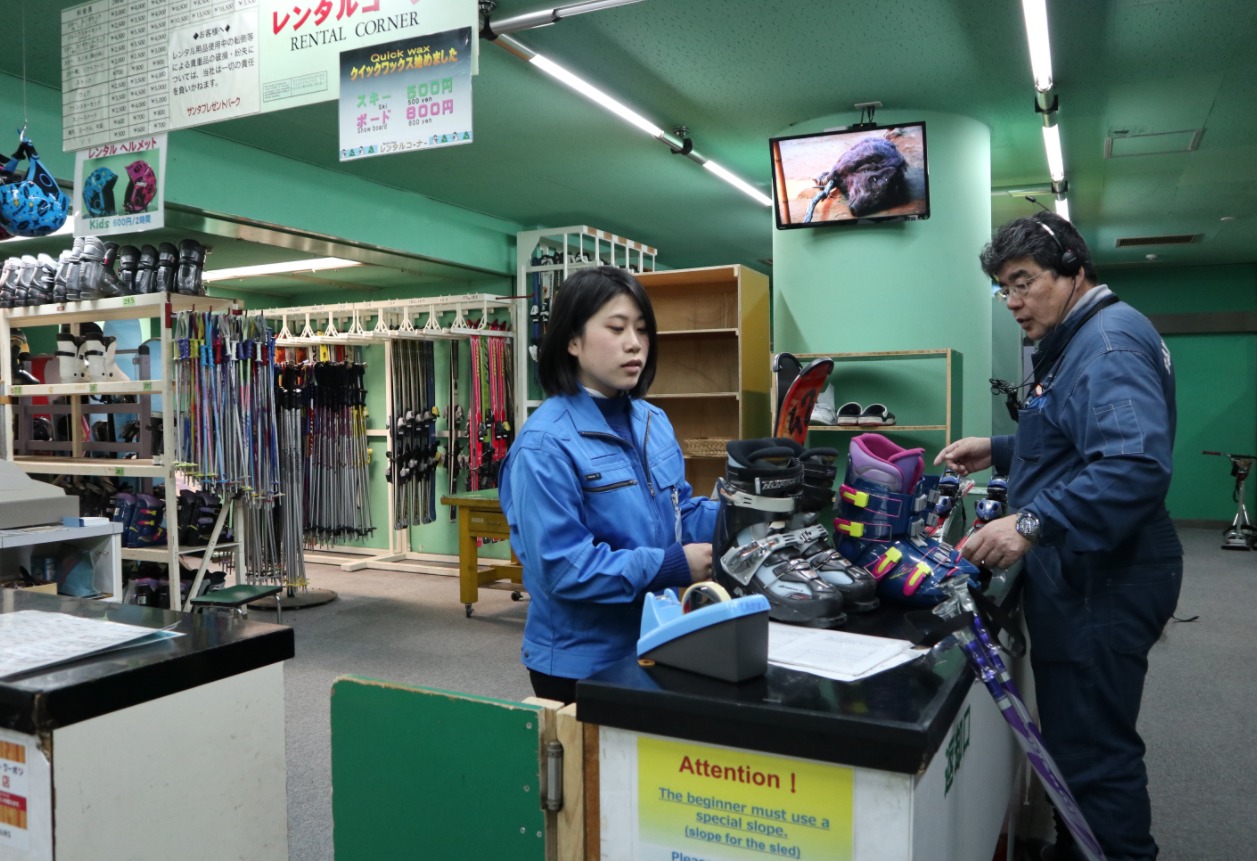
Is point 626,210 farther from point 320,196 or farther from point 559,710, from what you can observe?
point 559,710

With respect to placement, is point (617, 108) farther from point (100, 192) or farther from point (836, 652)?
point (836, 652)

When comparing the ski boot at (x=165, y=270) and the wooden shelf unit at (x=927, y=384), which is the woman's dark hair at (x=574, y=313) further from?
the ski boot at (x=165, y=270)

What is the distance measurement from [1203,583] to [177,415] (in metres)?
7.71

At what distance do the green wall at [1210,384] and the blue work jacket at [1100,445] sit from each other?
35.4 feet

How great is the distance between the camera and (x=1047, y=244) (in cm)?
200

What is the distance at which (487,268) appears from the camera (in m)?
8.21

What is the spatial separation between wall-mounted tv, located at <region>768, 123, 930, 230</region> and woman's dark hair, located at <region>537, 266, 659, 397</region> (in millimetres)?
3961

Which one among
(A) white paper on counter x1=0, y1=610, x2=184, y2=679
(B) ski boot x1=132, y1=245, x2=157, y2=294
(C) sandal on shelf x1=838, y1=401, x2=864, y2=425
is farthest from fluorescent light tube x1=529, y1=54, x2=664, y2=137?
(A) white paper on counter x1=0, y1=610, x2=184, y2=679

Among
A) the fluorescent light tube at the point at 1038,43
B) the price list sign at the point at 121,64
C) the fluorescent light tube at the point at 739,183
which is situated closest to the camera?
the price list sign at the point at 121,64

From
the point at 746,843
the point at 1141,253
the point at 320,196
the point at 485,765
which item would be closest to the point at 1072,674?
the point at 746,843

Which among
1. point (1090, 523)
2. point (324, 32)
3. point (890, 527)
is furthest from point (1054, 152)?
point (890, 527)

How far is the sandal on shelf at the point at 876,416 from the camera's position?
5.20m

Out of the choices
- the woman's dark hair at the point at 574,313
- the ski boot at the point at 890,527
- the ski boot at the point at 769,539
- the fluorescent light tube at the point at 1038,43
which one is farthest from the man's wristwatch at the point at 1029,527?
the fluorescent light tube at the point at 1038,43

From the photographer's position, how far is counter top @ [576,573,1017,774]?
985 millimetres
